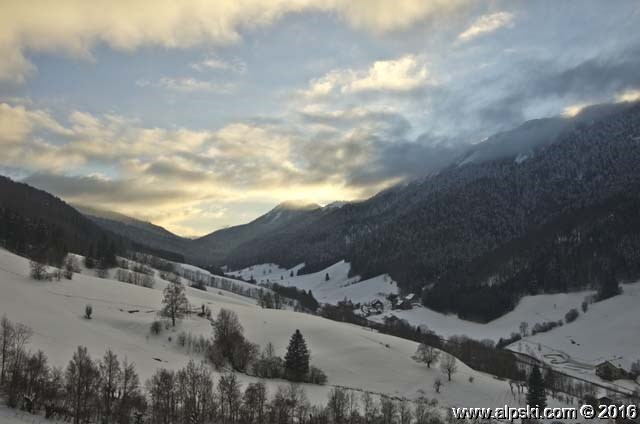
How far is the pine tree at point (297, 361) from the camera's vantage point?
109m

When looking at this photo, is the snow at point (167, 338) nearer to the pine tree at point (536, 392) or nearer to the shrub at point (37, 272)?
the shrub at point (37, 272)

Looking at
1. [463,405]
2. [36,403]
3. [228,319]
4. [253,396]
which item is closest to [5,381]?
[36,403]

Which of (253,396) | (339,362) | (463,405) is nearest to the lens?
(253,396)

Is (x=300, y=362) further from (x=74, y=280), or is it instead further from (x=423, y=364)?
(x=74, y=280)

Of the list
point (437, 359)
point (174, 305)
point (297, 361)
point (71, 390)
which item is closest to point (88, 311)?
point (174, 305)

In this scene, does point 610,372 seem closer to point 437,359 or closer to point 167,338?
point 437,359

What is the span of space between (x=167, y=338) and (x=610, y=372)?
15189 centimetres

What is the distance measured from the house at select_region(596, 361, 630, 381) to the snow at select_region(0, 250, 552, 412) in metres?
76.9

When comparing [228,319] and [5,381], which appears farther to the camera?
[228,319]

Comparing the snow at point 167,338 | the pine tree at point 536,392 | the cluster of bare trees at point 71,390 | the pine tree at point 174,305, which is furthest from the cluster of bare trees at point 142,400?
the pine tree at point 174,305

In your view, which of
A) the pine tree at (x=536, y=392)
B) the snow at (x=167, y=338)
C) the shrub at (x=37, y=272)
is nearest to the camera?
the snow at (x=167, y=338)

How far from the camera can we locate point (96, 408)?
63.2 meters

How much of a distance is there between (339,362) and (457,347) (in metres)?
90.9

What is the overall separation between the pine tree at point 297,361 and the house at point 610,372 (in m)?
124
